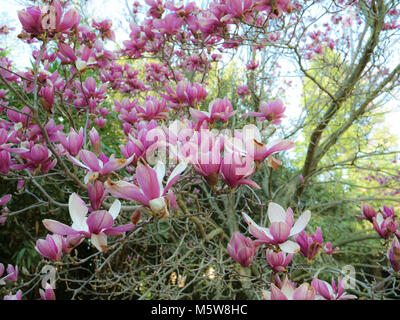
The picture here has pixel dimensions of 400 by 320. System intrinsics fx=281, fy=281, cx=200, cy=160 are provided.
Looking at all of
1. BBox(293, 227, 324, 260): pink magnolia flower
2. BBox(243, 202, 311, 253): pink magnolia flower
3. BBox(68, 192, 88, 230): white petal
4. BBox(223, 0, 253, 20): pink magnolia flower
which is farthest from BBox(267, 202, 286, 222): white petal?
BBox(223, 0, 253, 20): pink magnolia flower

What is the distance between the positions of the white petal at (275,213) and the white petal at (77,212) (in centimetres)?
47

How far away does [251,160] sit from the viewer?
713mm

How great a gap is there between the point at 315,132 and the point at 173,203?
214cm

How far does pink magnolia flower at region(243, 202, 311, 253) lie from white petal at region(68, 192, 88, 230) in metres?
0.40

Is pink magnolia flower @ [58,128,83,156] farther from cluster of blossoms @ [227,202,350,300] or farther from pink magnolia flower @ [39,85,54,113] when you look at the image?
cluster of blossoms @ [227,202,350,300]

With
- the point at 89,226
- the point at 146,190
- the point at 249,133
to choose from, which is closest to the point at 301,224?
the point at 249,133

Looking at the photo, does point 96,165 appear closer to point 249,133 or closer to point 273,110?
point 249,133

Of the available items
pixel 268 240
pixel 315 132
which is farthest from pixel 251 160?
pixel 315 132

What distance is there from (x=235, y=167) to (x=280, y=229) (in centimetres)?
20

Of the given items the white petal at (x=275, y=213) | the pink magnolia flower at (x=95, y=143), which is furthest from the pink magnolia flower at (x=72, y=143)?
the white petal at (x=275, y=213)

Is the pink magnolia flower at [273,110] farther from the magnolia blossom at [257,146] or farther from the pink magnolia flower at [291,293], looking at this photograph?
the pink magnolia flower at [291,293]

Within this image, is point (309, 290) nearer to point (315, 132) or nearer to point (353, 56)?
point (315, 132)

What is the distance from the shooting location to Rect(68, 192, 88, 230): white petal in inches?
26.3
